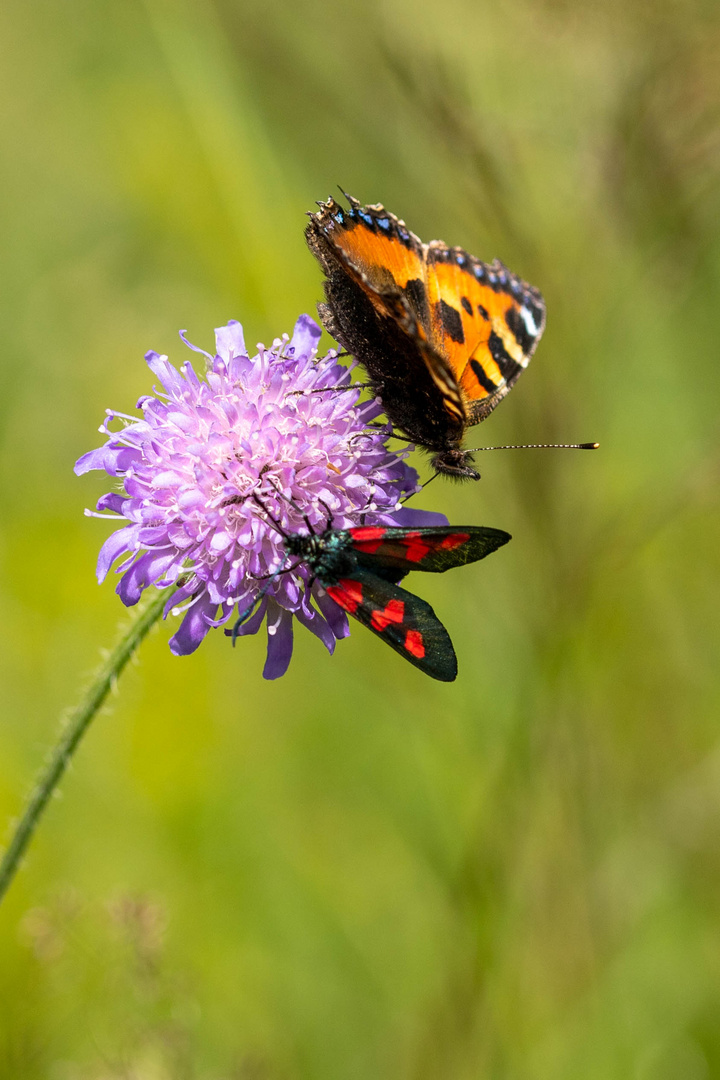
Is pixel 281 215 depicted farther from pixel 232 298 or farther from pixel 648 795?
pixel 648 795

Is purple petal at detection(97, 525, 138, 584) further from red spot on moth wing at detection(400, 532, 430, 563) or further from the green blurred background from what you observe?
the green blurred background

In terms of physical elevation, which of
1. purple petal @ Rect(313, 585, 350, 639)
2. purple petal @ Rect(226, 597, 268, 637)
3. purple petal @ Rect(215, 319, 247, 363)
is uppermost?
purple petal @ Rect(215, 319, 247, 363)

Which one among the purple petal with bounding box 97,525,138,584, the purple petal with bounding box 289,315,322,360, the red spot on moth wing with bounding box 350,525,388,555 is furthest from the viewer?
the purple petal with bounding box 289,315,322,360

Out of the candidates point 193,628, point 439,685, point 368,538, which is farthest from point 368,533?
point 439,685

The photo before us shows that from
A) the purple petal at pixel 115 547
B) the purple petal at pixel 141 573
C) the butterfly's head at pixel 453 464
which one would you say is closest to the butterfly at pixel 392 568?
the purple petal at pixel 141 573

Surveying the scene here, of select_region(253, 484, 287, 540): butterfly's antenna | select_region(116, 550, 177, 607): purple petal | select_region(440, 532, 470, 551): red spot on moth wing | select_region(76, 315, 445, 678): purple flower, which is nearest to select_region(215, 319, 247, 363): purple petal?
select_region(76, 315, 445, 678): purple flower

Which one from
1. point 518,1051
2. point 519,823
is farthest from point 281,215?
point 518,1051

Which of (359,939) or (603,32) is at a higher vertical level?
(603,32)
